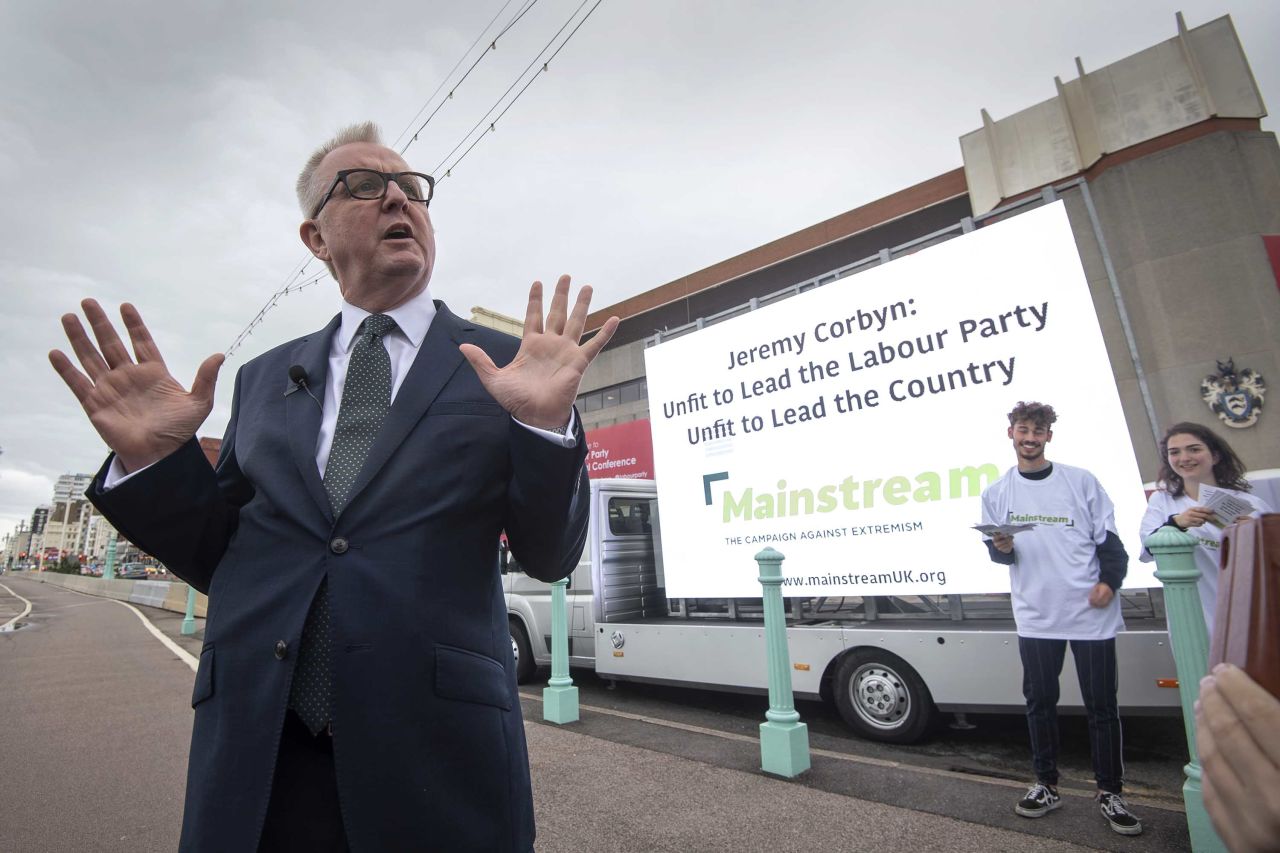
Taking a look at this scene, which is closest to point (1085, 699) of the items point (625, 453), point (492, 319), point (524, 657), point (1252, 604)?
point (1252, 604)

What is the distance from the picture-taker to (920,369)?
4.69m

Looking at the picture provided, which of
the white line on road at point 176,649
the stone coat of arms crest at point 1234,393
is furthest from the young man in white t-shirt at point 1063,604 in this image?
the stone coat of arms crest at point 1234,393

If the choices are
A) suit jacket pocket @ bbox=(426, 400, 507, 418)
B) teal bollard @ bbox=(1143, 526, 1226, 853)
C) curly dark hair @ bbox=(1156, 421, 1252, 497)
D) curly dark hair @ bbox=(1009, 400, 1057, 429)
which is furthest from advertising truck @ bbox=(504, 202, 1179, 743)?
suit jacket pocket @ bbox=(426, 400, 507, 418)

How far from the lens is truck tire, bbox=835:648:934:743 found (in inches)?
170

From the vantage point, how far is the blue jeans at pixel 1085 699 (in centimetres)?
308

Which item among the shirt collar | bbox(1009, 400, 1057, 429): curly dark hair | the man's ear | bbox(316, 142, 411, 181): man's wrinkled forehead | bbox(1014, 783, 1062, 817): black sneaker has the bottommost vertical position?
bbox(1014, 783, 1062, 817): black sneaker

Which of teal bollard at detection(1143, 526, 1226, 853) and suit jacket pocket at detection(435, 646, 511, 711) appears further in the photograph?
teal bollard at detection(1143, 526, 1226, 853)

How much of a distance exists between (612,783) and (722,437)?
3126mm

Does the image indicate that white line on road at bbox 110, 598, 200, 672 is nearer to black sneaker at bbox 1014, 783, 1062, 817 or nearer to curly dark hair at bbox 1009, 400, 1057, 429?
black sneaker at bbox 1014, 783, 1062, 817

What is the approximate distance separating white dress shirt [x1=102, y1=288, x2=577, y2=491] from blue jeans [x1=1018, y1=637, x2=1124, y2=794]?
333cm

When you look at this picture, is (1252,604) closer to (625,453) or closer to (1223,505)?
(1223,505)

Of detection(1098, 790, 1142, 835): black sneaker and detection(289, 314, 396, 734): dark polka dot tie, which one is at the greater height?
detection(289, 314, 396, 734): dark polka dot tie

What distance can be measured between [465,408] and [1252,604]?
3.82 ft

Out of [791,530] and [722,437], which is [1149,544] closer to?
[791,530]
